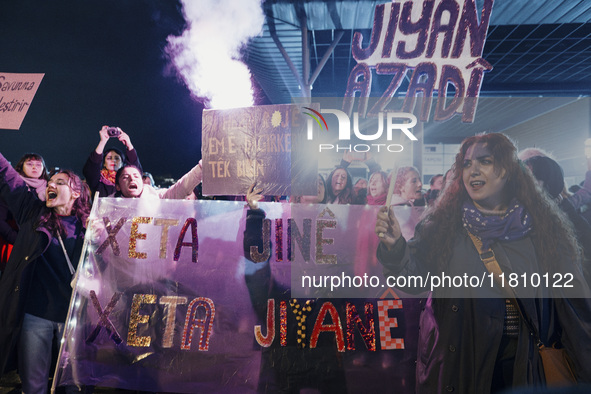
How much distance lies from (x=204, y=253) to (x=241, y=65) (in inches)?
115

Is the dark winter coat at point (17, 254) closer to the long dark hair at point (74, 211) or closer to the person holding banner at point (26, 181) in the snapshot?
the long dark hair at point (74, 211)

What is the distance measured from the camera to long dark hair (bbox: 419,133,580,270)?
2.29m

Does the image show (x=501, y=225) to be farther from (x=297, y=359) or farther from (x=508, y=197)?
(x=297, y=359)

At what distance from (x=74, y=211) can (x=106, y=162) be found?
1365mm

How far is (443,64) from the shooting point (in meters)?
3.28

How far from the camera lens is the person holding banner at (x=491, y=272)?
2.16 m

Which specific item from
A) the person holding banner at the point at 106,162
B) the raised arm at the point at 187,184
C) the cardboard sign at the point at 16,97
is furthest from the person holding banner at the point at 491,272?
the cardboard sign at the point at 16,97

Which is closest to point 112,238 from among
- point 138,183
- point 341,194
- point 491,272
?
point 138,183

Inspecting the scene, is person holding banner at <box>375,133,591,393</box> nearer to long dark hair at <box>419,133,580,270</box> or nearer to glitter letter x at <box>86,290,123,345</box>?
long dark hair at <box>419,133,580,270</box>

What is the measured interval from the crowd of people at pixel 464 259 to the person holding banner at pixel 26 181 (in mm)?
798

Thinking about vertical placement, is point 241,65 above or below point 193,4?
below

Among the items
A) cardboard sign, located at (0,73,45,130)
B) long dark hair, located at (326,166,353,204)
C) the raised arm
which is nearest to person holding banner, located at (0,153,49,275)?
cardboard sign, located at (0,73,45,130)

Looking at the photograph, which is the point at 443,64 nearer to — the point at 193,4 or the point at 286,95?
the point at 193,4

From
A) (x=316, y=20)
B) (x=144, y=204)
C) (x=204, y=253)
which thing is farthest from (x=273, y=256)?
(x=316, y=20)
